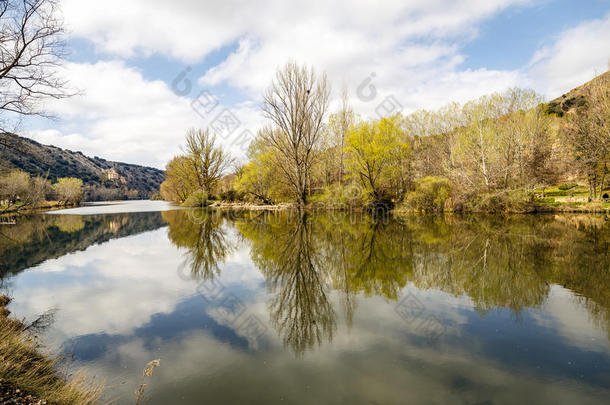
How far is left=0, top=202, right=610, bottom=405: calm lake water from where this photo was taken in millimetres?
3133

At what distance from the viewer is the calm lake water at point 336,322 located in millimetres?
3133

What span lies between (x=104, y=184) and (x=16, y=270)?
120 m

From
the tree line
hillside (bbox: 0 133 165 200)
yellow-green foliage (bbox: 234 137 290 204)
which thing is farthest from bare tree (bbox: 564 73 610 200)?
hillside (bbox: 0 133 165 200)

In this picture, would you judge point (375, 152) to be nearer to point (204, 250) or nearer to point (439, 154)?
point (439, 154)

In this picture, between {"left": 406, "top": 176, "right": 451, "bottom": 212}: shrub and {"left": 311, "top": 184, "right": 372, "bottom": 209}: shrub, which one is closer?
{"left": 406, "top": 176, "right": 451, "bottom": 212}: shrub

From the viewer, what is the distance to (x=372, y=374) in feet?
10.9

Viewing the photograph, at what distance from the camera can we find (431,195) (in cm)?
2477

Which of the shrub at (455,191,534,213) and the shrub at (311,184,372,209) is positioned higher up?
the shrub at (311,184,372,209)

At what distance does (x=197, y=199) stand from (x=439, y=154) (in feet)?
116

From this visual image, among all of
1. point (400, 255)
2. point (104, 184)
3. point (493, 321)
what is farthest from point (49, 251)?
point (104, 184)

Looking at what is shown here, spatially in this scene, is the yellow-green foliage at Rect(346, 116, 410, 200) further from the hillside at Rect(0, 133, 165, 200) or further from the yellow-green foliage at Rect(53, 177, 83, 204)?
the yellow-green foliage at Rect(53, 177, 83, 204)

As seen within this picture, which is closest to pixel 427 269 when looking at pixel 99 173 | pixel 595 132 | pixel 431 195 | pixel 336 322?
pixel 336 322

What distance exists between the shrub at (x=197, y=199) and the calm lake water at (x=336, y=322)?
114ft

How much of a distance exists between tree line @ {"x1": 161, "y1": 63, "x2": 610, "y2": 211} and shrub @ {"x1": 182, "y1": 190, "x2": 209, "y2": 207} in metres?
9.32
